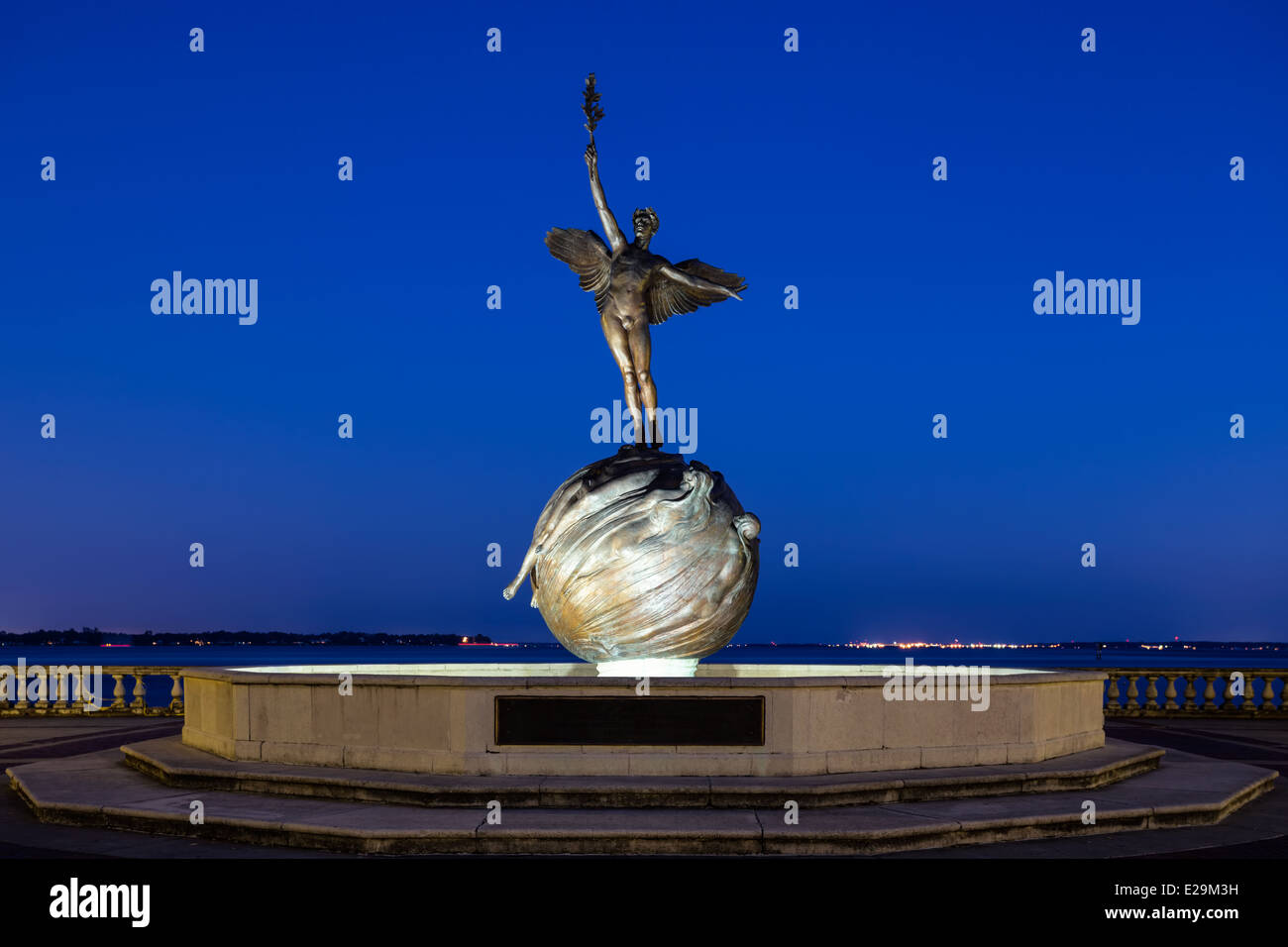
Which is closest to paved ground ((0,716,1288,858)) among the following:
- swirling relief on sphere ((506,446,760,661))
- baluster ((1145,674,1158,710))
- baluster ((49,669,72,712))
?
swirling relief on sphere ((506,446,760,661))

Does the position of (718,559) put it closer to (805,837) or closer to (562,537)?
(562,537)

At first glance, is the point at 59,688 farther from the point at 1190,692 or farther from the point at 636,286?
the point at 1190,692

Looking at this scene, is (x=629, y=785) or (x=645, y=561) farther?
(x=645, y=561)

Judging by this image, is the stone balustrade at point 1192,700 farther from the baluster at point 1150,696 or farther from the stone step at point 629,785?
the stone step at point 629,785

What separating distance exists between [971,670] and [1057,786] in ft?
6.48

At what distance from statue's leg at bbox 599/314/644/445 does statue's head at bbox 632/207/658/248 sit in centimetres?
112

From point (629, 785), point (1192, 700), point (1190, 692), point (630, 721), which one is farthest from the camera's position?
point (1192, 700)

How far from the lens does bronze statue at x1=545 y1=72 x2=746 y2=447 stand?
1428cm

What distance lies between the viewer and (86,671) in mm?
22828

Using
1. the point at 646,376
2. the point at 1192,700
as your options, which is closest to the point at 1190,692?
the point at 1192,700

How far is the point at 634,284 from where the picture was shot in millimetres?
14227

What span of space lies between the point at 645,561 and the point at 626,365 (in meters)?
3.00
